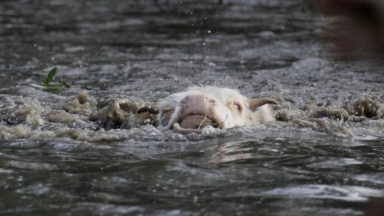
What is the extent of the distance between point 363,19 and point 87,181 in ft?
11.9

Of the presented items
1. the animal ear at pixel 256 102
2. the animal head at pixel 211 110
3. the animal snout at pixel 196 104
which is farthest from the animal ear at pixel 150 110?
the animal snout at pixel 196 104

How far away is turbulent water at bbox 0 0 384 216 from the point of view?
376cm

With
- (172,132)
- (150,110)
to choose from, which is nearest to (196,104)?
(172,132)

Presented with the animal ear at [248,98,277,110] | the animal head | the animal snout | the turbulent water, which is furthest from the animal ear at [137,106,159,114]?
the animal snout

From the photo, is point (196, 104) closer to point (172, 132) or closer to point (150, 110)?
point (172, 132)

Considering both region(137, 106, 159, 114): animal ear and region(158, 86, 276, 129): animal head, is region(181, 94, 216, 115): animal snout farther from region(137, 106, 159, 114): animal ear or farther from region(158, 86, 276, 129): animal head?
region(137, 106, 159, 114): animal ear

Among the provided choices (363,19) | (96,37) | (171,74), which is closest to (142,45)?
(96,37)

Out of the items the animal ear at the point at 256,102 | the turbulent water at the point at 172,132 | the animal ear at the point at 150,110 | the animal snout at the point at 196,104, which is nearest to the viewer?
the turbulent water at the point at 172,132

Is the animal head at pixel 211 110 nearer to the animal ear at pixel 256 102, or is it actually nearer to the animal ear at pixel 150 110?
the animal ear at pixel 256 102

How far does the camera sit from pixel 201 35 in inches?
621

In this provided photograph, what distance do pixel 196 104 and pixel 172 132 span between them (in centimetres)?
38

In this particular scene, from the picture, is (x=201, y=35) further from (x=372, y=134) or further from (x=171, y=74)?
(x=372, y=134)

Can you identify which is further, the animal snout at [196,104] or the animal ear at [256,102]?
the animal ear at [256,102]

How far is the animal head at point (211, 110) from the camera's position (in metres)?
6.38
